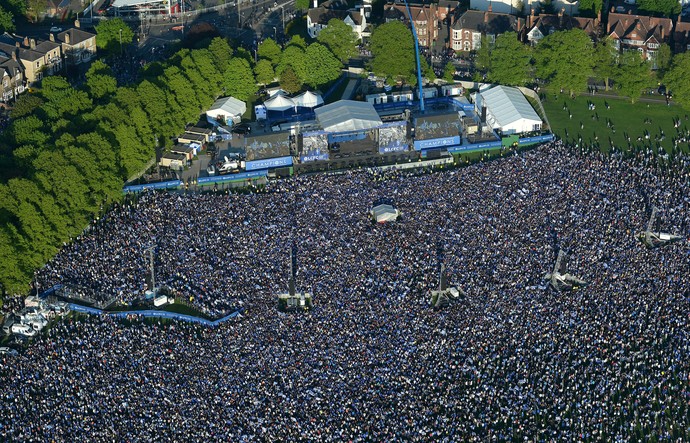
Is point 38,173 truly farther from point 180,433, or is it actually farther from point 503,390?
point 503,390

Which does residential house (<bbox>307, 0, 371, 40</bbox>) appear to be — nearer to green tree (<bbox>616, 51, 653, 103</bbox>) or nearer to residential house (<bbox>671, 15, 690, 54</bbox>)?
green tree (<bbox>616, 51, 653, 103</bbox>)

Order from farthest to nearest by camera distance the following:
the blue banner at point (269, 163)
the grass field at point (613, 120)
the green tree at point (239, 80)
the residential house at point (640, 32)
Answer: the residential house at point (640, 32)
the green tree at point (239, 80)
the grass field at point (613, 120)
the blue banner at point (269, 163)

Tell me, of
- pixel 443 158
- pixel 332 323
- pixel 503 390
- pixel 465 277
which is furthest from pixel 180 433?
pixel 443 158

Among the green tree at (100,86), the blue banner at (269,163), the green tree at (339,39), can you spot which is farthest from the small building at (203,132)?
the green tree at (339,39)

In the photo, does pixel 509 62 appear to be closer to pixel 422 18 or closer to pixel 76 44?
pixel 422 18

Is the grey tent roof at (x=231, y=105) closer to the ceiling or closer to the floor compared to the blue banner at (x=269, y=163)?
closer to the ceiling

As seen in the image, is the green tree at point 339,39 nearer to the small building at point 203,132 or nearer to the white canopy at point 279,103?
the white canopy at point 279,103

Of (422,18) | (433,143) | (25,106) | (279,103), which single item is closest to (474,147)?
(433,143)
